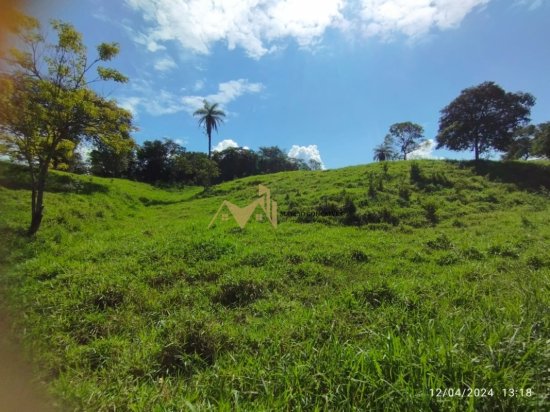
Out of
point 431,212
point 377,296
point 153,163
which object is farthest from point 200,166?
point 377,296

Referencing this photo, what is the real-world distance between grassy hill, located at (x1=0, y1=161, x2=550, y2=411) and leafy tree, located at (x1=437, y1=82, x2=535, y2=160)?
1948 cm

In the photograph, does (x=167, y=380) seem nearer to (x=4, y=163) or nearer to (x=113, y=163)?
(x=4, y=163)

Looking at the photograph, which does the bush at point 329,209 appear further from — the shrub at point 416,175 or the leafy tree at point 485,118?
the leafy tree at point 485,118

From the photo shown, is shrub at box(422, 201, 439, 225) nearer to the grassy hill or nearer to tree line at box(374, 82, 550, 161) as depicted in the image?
the grassy hill

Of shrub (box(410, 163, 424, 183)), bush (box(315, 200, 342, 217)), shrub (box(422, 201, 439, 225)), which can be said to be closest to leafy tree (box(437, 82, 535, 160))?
shrub (box(410, 163, 424, 183))

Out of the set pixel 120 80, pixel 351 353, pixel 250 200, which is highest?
pixel 120 80

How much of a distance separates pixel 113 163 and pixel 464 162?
37.5 meters

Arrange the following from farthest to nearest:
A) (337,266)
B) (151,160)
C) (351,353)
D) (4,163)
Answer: (151,160) < (4,163) < (337,266) < (351,353)

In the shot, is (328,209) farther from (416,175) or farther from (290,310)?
(416,175)

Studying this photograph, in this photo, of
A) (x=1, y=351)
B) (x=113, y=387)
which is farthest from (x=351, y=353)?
(x=1, y=351)

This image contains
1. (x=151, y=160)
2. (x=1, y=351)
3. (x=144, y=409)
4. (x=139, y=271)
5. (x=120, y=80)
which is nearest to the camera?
(x=144, y=409)

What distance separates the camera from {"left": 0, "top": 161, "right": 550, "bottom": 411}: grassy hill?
293cm

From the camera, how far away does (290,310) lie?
19.3ft

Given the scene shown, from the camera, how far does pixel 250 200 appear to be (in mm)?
20969
